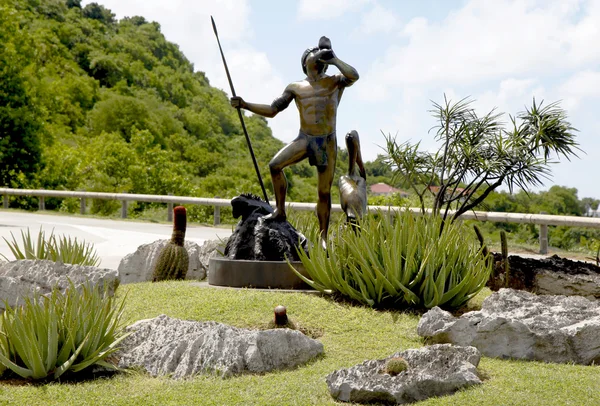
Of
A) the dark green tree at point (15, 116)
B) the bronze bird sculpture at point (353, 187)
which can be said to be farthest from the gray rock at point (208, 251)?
the dark green tree at point (15, 116)

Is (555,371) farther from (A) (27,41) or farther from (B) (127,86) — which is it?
(B) (127,86)

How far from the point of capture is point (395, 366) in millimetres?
5719

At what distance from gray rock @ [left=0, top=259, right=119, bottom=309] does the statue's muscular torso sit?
109 inches

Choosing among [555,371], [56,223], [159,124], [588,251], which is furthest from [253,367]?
[159,124]

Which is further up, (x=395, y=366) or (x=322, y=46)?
(x=322, y=46)

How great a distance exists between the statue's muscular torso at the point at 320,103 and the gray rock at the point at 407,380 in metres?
3.90

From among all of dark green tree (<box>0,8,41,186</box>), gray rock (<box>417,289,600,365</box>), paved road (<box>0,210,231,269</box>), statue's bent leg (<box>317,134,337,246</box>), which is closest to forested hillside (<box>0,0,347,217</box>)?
dark green tree (<box>0,8,41,186</box>)

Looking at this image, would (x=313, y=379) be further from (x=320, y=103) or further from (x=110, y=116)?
(x=110, y=116)

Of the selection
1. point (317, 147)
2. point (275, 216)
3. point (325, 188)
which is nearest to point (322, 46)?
point (317, 147)

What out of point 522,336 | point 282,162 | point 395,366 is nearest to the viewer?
point 395,366

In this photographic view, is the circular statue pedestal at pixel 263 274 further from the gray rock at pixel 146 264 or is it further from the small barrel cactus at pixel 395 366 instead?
the small barrel cactus at pixel 395 366

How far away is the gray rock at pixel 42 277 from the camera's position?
27.7 ft

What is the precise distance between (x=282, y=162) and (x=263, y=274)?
127 cm

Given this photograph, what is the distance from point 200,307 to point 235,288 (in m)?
0.99
